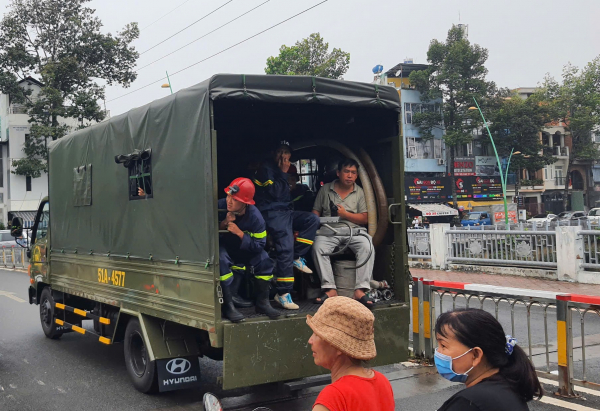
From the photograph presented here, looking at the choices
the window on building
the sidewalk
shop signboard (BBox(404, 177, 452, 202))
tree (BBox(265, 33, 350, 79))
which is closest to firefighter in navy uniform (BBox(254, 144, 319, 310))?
the sidewalk

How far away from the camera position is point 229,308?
4926 millimetres

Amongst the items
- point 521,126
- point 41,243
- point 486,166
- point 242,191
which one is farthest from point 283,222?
point 486,166

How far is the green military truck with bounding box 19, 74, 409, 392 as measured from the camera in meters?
4.95

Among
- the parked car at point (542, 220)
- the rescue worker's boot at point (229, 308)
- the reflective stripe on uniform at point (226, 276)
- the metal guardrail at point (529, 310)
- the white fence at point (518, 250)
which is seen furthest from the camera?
the parked car at point (542, 220)

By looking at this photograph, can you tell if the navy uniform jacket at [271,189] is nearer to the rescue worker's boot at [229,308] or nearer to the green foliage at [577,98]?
the rescue worker's boot at [229,308]

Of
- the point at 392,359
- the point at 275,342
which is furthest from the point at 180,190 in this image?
the point at 392,359

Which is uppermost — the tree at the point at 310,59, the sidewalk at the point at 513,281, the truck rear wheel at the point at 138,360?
the tree at the point at 310,59

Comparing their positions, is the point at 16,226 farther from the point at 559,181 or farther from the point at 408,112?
the point at 559,181

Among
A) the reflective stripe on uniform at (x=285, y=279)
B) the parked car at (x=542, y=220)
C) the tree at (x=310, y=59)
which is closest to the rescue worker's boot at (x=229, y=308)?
the reflective stripe on uniform at (x=285, y=279)

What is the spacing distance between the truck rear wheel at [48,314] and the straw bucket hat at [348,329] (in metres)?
7.58

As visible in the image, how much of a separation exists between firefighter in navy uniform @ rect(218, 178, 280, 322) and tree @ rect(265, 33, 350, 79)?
36556mm

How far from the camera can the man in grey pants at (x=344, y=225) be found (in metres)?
5.73

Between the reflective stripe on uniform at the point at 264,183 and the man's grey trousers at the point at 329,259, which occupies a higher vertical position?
the reflective stripe on uniform at the point at 264,183

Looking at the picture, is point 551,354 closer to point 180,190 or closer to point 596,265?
point 180,190
